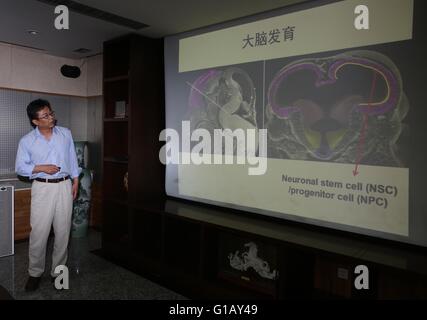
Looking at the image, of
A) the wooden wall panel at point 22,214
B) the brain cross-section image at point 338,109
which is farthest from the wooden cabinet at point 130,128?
the brain cross-section image at point 338,109

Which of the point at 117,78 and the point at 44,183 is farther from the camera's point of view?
the point at 117,78

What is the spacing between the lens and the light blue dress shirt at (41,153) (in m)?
2.86

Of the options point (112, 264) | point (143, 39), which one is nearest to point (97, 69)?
point (143, 39)

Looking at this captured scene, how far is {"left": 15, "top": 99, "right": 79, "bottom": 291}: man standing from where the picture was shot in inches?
112

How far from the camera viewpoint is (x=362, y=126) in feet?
7.48

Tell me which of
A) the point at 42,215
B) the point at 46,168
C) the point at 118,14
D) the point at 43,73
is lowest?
the point at 42,215

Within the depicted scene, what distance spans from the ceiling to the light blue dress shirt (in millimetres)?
1008

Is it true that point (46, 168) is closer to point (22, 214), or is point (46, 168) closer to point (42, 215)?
point (42, 215)

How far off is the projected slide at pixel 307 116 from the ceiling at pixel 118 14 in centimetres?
18

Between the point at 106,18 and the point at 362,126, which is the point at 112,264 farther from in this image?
the point at 362,126

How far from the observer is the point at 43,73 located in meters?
4.37

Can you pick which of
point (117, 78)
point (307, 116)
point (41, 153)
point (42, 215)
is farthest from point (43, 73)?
point (307, 116)

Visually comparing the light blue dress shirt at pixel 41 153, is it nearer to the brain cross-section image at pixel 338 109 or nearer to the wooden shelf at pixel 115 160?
the wooden shelf at pixel 115 160

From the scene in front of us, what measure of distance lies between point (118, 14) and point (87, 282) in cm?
240
